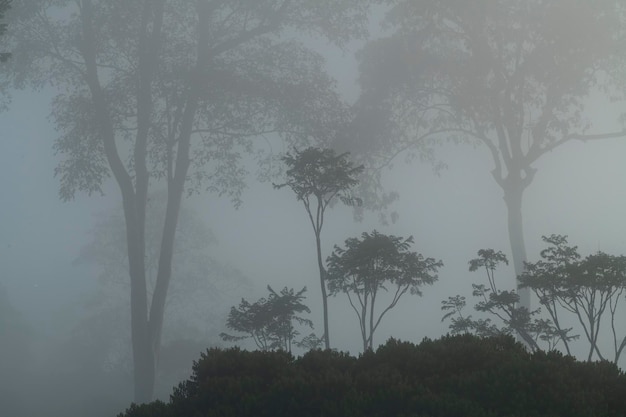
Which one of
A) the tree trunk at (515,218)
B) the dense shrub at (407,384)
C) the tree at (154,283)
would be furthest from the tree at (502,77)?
the tree at (154,283)

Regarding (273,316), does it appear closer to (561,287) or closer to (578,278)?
(561,287)

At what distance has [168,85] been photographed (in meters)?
31.5

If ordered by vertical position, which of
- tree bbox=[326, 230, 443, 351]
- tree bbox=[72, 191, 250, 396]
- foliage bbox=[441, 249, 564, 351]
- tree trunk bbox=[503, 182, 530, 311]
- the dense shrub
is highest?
tree bbox=[72, 191, 250, 396]

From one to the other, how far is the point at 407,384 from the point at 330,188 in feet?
40.2

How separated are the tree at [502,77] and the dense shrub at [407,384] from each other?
1688 centimetres

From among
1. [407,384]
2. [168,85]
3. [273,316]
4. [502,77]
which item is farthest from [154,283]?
[407,384]

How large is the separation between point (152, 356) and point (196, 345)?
52.7ft

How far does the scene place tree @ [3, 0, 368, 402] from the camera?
29.5 meters

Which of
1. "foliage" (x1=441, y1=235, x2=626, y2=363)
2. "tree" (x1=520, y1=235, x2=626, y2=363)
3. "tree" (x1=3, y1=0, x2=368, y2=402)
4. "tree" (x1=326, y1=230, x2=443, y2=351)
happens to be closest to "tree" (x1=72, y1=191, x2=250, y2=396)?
"tree" (x1=3, y1=0, x2=368, y2=402)

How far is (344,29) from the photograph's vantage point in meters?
32.7

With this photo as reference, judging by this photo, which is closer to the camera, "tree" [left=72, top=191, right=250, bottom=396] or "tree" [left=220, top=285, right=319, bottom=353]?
"tree" [left=220, top=285, right=319, bottom=353]

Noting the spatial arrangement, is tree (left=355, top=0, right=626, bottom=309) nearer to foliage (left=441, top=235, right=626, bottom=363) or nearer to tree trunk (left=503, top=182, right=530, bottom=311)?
tree trunk (left=503, top=182, right=530, bottom=311)

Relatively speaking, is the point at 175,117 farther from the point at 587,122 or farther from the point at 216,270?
the point at 216,270

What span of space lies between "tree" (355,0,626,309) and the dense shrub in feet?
55.4
